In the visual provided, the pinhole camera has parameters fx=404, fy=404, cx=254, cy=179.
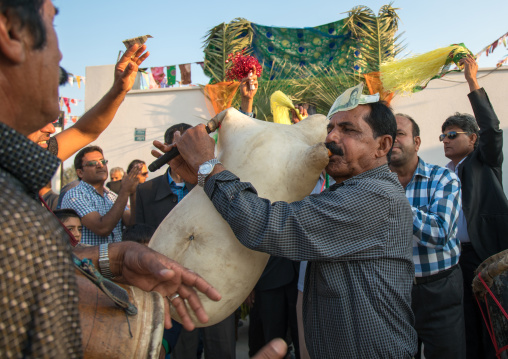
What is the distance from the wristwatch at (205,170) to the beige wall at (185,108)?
6.93 m

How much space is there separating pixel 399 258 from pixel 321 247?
15.1 inches

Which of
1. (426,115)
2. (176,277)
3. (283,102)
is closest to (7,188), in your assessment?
(176,277)

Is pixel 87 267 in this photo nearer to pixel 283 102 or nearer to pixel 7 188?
pixel 7 188

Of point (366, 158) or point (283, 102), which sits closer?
point (366, 158)

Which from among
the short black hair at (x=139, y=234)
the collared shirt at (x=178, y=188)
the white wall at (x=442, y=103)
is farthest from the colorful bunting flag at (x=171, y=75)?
the short black hair at (x=139, y=234)

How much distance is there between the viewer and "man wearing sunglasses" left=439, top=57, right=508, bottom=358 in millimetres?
3230

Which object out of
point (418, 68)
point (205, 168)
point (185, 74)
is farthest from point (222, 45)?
point (205, 168)

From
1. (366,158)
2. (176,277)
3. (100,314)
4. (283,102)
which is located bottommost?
(176,277)

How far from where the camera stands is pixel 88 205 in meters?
3.51

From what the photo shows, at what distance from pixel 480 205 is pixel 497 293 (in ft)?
4.38

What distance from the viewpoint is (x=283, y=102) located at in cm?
254

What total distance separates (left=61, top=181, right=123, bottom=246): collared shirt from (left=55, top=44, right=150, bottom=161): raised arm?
4.31 ft

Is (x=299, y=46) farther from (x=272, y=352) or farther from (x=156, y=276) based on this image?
(x=272, y=352)

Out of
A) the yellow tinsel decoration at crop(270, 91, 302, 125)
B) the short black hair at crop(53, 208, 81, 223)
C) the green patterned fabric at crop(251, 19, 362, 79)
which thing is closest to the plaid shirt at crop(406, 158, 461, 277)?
the yellow tinsel decoration at crop(270, 91, 302, 125)
